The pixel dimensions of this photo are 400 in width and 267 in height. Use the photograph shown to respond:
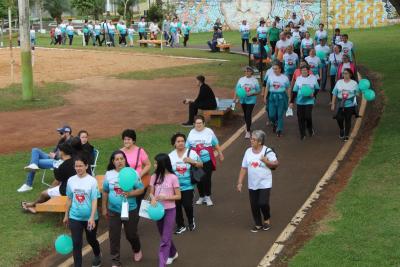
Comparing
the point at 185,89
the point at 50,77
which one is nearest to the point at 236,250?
the point at 185,89

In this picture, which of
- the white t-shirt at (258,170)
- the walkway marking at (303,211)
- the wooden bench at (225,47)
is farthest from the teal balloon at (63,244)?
the wooden bench at (225,47)

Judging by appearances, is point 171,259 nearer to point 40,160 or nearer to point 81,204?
point 81,204

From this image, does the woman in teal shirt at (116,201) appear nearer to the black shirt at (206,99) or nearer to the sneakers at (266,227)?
the sneakers at (266,227)

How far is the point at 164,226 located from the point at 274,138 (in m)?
7.63

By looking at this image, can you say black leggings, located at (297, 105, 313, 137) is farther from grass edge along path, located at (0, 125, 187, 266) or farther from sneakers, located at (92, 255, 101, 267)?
sneakers, located at (92, 255, 101, 267)

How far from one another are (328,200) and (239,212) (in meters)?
1.53

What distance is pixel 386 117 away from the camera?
16531 mm

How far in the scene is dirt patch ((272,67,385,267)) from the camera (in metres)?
8.78

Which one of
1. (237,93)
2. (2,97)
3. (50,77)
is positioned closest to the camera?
(237,93)

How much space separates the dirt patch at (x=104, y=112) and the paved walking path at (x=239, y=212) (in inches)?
159

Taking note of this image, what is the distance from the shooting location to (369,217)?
31.1 ft

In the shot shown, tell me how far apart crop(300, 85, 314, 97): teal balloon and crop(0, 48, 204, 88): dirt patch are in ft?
46.8

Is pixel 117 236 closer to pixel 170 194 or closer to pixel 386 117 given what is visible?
pixel 170 194

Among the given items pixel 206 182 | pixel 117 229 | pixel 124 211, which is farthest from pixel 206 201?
pixel 124 211
